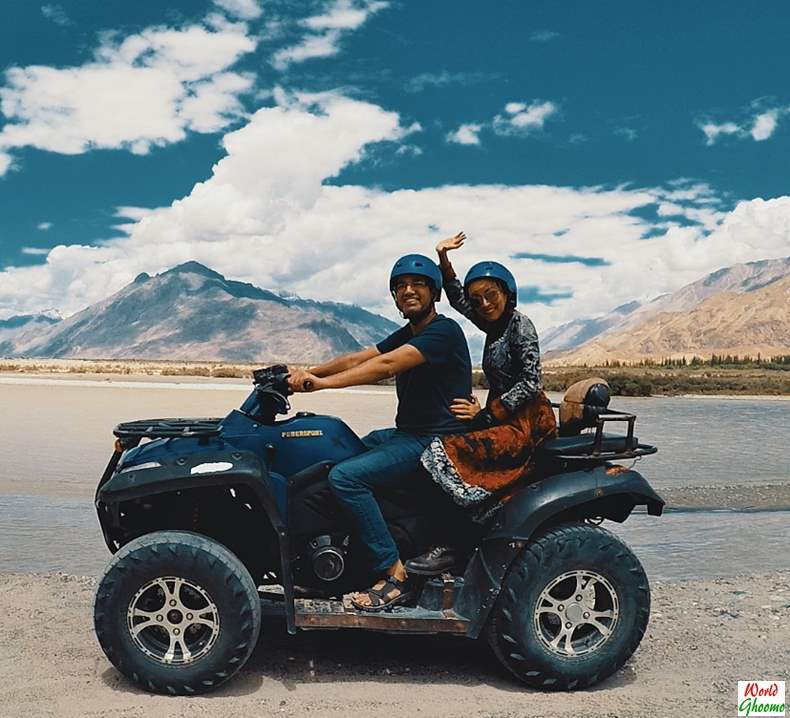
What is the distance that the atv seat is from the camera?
5.44 metres

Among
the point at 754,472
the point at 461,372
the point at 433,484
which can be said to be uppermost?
the point at 461,372

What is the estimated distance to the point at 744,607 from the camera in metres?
7.05

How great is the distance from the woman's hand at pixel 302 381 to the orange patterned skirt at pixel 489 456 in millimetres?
754

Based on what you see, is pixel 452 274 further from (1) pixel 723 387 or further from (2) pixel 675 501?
(1) pixel 723 387

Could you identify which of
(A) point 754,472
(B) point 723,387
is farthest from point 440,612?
(B) point 723,387

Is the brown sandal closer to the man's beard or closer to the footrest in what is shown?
the footrest

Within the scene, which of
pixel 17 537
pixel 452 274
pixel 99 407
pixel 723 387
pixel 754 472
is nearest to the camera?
pixel 452 274

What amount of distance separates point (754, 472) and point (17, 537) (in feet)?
38.7

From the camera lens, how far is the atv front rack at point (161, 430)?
205 inches

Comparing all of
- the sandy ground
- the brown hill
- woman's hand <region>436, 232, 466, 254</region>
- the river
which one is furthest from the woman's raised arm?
the brown hill

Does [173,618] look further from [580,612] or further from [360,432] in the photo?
[360,432]

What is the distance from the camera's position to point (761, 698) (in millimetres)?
5188

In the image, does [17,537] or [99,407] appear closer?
[17,537]

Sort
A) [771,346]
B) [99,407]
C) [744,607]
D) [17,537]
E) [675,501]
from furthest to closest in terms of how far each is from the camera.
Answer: [771,346] < [99,407] < [675,501] < [17,537] < [744,607]
